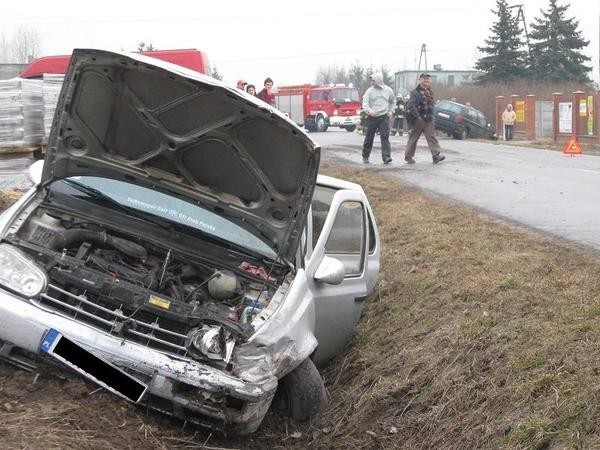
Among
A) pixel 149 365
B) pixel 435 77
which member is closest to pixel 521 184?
pixel 149 365

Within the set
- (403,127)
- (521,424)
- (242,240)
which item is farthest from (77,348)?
(403,127)

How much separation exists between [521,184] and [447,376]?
8852 mm

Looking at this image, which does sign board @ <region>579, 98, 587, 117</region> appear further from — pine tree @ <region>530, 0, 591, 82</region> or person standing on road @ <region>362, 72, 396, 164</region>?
pine tree @ <region>530, 0, 591, 82</region>

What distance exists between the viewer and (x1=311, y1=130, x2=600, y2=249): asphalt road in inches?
384

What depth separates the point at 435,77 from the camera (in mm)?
83312

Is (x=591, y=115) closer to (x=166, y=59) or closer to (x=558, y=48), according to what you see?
(x=166, y=59)

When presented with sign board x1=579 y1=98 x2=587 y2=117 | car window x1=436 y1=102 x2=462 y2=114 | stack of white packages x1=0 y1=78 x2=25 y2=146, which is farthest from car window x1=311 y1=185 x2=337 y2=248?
car window x1=436 y1=102 x2=462 y2=114

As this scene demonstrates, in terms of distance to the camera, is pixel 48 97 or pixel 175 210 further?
pixel 48 97

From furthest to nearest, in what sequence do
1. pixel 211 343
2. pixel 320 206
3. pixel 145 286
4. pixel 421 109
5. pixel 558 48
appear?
pixel 558 48 < pixel 421 109 < pixel 320 206 < pixel 145 286 < pixel 211 343

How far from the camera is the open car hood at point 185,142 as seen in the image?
5215 millimetres

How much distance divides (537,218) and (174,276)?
19.4 ft

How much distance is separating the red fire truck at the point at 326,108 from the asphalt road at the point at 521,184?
23.2m

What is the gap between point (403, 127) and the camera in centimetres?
4022

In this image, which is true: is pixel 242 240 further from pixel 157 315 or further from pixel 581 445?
pixel 581 445
